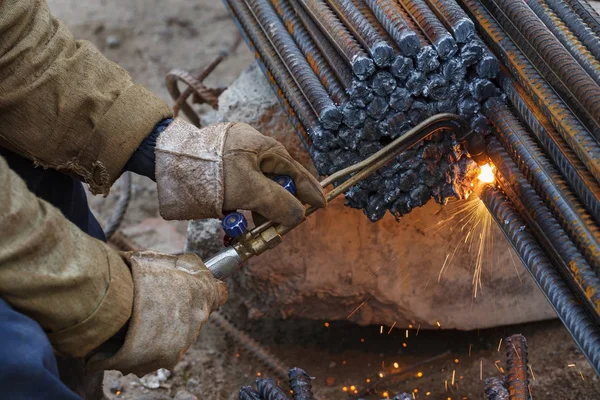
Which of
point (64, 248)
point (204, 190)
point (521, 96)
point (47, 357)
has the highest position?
point (521, 96)

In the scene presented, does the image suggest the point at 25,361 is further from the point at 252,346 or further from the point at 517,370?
the point at 252,346

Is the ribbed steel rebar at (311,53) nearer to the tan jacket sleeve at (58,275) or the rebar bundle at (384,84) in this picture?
the rebar bundle at (384,84)

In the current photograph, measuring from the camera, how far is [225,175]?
218 centimetres

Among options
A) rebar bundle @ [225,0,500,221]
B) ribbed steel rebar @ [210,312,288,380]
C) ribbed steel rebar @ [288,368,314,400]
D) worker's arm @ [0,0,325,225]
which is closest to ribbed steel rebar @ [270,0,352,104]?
rebar bundle @ [225,0,500,221]

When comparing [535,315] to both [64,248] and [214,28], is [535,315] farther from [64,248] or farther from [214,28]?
[214,28]

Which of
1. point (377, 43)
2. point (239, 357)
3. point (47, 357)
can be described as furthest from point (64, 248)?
point (239, 357)

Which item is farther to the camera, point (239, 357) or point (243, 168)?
point (239, 357)

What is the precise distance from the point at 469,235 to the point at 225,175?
45.5 inches

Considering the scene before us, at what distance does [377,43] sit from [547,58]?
0.45m

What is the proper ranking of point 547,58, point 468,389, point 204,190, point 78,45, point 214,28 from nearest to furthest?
point 547,58
point 204,190
point 78,45
point 468,389
point 214,28

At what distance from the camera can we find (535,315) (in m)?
3.07

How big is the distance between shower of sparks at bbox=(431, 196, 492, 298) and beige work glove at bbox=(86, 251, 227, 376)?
1.18m

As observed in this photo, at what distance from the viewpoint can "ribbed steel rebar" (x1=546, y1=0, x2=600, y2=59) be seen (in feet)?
6.90

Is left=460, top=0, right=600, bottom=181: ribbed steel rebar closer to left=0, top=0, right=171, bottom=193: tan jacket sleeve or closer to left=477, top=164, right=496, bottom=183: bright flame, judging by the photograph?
left=477, top=164, right=496, bottom=183: bright flame
